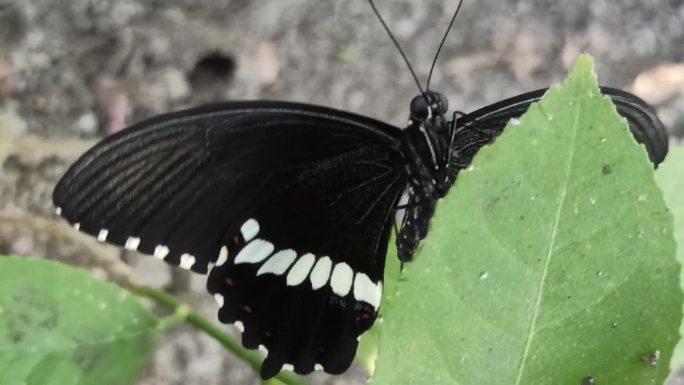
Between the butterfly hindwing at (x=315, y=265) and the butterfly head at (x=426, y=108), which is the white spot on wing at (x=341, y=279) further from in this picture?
the butterfly head at (x=426, y=108)

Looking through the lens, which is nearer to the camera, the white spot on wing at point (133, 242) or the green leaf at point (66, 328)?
the green leaf at point (66, 328)

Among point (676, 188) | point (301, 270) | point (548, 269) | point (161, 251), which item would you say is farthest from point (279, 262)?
point (548, 269)

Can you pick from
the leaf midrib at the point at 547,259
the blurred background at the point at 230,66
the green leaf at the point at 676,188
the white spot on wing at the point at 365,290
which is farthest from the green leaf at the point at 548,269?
the blurred background at the point at 230,66

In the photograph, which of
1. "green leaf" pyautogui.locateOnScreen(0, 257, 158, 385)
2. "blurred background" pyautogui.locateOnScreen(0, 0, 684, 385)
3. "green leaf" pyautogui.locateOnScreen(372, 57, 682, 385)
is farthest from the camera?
"blurred background" pyautogui.locateOnScreen(0, 0, 684, 385)

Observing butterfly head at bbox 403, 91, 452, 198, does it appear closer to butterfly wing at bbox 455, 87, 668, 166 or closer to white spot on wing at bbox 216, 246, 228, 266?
butterfly wing at bbox 455, 87, 668, 166

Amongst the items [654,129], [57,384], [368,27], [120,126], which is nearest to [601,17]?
[368,27]

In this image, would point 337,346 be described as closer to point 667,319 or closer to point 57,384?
point 57,384

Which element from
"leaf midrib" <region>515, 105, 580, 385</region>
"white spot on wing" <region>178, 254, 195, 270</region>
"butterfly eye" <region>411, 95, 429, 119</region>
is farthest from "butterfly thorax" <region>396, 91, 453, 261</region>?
"leaf midrib" <region>515, 105, 580, 385</region>
